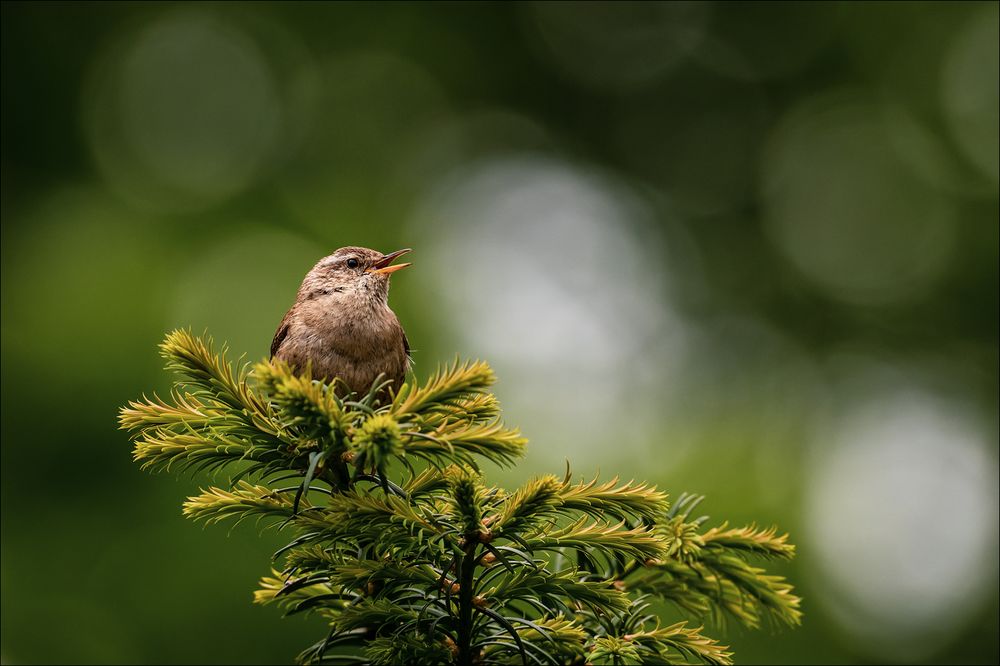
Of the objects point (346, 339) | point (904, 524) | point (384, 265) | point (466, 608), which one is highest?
point (904, 524)

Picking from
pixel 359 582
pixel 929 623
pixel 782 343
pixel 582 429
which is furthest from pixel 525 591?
pixel 782 343

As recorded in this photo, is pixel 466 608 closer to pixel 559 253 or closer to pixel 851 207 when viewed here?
pixel 559 253

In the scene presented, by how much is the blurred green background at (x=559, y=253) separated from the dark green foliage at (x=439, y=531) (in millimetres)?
4546

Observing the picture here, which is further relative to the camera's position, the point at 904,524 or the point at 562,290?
the point at 562,290

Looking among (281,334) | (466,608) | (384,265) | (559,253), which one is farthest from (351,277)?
(559,253)

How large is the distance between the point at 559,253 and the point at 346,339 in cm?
1028

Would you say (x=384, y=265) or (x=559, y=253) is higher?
(x=559, y=253)

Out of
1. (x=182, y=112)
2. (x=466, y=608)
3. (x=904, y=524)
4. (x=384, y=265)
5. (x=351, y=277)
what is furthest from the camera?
(x=182, y=112)

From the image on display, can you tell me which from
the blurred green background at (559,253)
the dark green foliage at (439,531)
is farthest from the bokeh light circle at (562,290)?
the dark green foliage at (439,531)

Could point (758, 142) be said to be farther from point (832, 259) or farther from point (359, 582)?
point (359, 582)

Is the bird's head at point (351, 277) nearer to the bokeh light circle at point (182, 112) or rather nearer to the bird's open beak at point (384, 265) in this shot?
the bird's open beak at point (384, 265)

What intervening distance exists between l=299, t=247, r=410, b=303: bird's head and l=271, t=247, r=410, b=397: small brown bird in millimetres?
11

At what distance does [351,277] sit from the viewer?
4.32 metres

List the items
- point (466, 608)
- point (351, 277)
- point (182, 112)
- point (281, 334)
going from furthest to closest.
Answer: point (182, 112) < point (351, 277) < point (281, 334) < point (466, 608)
